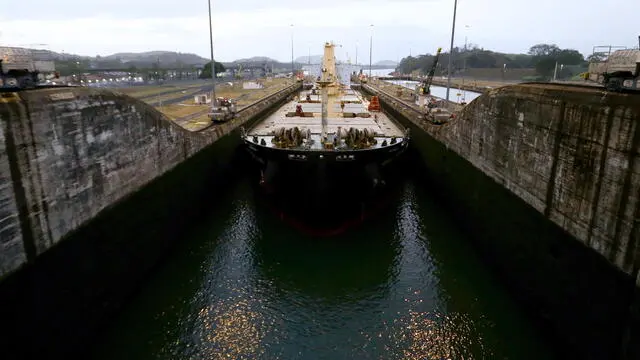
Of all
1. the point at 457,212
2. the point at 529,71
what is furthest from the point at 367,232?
the point at 529,71

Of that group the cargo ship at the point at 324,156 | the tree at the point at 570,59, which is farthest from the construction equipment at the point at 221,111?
the tree at the point at 570,59

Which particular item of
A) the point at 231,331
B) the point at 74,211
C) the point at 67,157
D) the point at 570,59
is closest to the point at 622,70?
the point at 231,331

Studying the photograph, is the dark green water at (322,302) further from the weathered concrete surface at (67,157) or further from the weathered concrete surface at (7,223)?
the weathered concrete surface at (7,223)

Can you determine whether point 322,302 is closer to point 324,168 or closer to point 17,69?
point 324,168

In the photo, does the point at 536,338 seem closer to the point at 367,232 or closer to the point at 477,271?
the point at 477,271

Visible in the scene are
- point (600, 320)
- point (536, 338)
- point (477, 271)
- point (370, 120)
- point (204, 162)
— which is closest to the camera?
point (600, 320)

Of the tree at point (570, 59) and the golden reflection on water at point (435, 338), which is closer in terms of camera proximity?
the golden reflection on water at point (435, 338)
